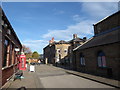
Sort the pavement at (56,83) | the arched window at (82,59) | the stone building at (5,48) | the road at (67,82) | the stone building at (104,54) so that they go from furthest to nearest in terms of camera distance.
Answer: the arched window at (82,59) → the stone building at (104,54) → the road at (67,82) → the pavement at (56,83) → the stone building at (5,48)

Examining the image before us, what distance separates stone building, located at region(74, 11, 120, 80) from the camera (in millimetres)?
10836

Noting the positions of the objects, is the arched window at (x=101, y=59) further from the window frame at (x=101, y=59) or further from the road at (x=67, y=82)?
the road at (x=67, y=82)

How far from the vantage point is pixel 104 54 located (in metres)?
12.3

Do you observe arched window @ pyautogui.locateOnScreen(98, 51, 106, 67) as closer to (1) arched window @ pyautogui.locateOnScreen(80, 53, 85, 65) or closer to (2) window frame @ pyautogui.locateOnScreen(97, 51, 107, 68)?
(2) window frame @ pyautogui.locateOnScreen(97, 51, 107, 68)

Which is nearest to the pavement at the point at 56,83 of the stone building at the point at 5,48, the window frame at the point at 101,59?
the stone building at the point at 5,48

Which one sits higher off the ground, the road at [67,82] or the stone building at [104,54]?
the stone building at [104,54]

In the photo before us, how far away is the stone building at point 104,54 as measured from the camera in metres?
10.8

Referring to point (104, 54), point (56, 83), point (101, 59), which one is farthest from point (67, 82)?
point (104, 54)

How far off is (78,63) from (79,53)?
6.20 feet

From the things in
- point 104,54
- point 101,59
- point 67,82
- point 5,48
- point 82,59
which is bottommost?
point 67,82

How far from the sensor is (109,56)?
11.5 m

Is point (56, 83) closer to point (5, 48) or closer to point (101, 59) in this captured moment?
point (5, 48)

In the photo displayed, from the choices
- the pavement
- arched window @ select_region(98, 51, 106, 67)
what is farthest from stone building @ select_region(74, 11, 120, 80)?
the pavement

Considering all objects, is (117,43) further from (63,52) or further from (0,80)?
(63,52)
